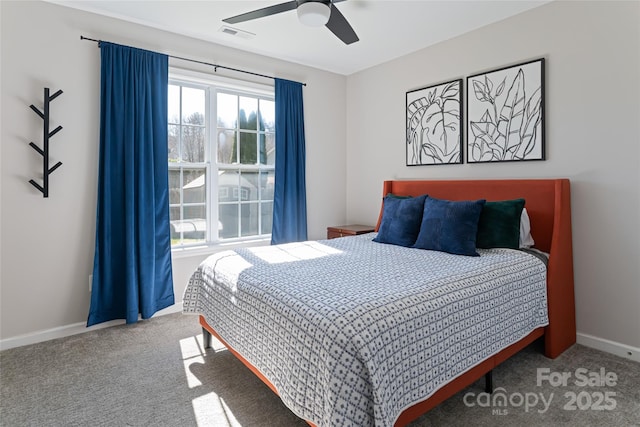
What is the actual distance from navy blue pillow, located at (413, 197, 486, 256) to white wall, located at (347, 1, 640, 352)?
0.69m

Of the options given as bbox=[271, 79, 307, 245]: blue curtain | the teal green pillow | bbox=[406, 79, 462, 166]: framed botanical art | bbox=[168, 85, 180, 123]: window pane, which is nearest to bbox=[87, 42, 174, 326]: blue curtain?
bbox=[168, 85, 180, 123]: window pane

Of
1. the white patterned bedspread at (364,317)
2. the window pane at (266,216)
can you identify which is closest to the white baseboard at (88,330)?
the white patterned bedspread at (364,317)

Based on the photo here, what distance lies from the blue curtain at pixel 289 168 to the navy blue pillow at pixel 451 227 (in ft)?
5.47

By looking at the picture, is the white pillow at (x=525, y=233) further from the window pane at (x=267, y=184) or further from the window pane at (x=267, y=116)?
the window pane at (x=267, y=116)

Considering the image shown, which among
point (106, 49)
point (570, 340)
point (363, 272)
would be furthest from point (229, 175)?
point (570, 340)

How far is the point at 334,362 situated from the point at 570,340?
227 centimetres

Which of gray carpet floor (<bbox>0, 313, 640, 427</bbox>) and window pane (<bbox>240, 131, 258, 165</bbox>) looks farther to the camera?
window pane (<bbox>240, 131, 258, 165</bbox>)

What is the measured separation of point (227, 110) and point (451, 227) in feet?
8.40

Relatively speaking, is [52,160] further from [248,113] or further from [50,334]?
[248,113]

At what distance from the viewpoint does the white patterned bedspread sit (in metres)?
1.35

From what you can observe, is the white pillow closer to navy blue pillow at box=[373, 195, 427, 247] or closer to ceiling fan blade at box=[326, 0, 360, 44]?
navy blue pillow at box=[373, 195, 427, 247]

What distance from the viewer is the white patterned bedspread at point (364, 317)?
53.1 inches

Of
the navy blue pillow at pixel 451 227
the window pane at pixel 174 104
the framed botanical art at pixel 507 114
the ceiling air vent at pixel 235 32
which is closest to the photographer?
the navy blue pillow at pixel 451 227

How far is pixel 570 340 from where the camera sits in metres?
2.64
